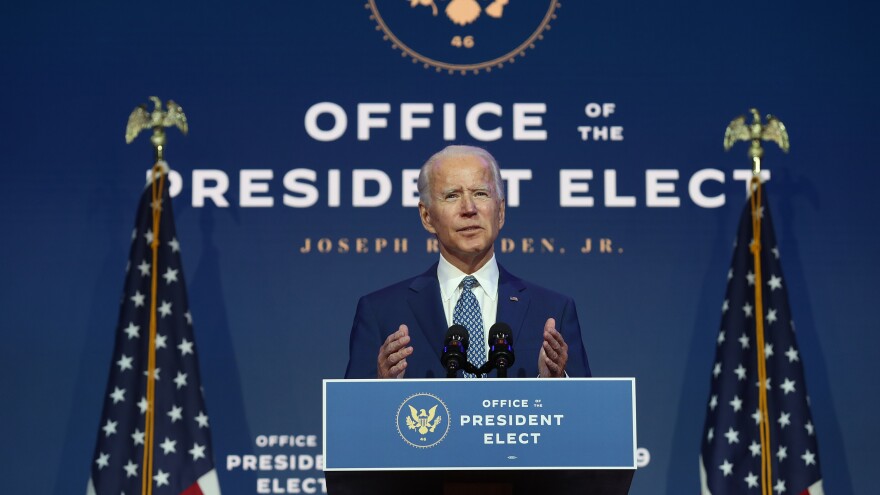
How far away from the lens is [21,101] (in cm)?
588

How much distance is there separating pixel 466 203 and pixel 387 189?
159 centimetres

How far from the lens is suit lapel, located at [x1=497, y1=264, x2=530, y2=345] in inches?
164

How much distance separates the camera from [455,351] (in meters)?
3.28

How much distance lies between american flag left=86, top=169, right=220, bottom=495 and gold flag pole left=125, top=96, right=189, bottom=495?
2 cm

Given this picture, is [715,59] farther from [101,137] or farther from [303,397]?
[101,137]

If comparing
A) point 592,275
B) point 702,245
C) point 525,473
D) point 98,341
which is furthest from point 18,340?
point 525,473

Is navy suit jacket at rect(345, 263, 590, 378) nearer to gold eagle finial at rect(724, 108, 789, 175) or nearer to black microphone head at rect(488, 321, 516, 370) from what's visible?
black microphone head at rect(488, 321, 516, 370)

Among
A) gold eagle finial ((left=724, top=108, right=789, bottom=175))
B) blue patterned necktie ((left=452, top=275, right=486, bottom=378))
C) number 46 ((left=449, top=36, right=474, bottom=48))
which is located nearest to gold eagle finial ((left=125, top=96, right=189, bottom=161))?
number 46 ((left=449, top=36, right=474, bottom=48))

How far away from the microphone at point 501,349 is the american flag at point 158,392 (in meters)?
2.20

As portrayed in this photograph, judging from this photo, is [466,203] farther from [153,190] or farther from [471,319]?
[153,190]

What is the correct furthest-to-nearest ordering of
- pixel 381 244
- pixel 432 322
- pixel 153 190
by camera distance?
pixel 381 244
pixel 153 190
pixel 432 322

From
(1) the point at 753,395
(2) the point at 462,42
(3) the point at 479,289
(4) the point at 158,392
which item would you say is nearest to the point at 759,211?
(1) the point at 753,395

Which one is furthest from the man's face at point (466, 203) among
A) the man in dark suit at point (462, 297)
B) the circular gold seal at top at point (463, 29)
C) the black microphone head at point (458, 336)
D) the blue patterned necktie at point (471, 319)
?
the circular gold seal at top at point (463, 29)

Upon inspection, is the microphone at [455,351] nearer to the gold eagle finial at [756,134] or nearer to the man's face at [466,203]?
the man's face at [466,203]
